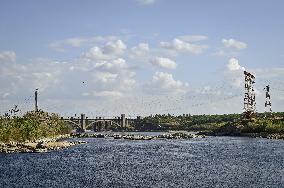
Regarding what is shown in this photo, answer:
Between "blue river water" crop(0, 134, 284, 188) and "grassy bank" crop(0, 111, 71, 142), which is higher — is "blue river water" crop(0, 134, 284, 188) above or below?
below

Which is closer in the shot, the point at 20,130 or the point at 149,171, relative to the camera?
the point at 149,171

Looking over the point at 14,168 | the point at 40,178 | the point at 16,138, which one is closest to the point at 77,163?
the point at 14,168

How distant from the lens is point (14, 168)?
82750 mm

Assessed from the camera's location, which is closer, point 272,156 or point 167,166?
point 167,166

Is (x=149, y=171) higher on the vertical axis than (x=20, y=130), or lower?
lower

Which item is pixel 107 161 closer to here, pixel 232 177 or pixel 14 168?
pixel 14 168

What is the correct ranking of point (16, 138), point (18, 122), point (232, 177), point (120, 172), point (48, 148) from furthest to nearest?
point (18, 122) < point (16, 138) < point (48, 148) < point (120, 172) < point (232, 177)

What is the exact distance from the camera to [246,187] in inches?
2345

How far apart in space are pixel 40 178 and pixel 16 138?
80428mm

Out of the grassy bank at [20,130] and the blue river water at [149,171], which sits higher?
the grassy bank at [20,130]

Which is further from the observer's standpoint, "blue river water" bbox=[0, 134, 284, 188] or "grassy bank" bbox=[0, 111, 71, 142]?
"grassy bank" bbox=[0, 111, 71, 142]

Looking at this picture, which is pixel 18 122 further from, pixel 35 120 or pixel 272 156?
pixel 272 156

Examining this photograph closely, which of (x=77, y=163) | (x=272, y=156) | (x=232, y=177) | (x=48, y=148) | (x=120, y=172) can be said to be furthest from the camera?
A: (x=48, y=148)

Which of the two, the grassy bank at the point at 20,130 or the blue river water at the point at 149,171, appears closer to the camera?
the blue river water at the point at 149,171
